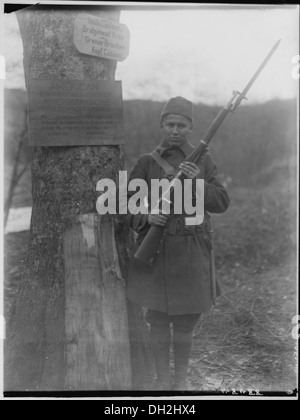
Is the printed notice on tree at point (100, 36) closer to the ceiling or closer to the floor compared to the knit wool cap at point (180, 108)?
closer to the ceiling

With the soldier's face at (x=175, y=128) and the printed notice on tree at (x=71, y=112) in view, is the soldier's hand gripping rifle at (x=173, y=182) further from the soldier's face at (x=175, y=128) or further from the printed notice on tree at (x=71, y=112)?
the printed notice on tree at (x=71, y=112)

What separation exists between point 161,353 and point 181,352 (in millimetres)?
130

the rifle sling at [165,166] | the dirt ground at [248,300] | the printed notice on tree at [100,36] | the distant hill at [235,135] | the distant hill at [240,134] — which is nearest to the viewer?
the printed notice on tree at [100,36]

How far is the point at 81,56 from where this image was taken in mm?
3113

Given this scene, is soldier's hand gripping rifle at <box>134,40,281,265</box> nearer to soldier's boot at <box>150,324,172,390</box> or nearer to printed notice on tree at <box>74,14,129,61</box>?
soldier's boot at <box>150,324,172,390</box>

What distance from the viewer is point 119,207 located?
3.21 meters

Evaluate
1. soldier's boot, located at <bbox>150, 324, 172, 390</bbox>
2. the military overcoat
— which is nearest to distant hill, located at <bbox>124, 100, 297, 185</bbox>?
the military overcoat

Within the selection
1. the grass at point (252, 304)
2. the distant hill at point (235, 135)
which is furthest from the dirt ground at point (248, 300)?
the distant hill at point (235, 135)

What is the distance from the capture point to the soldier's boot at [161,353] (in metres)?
3.25

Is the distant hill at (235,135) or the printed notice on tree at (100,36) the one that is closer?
the printed notice on tree at (100,36)

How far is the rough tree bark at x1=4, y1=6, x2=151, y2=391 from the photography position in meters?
3.09

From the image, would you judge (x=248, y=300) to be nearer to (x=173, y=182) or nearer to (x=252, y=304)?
(x=252, y=304)
